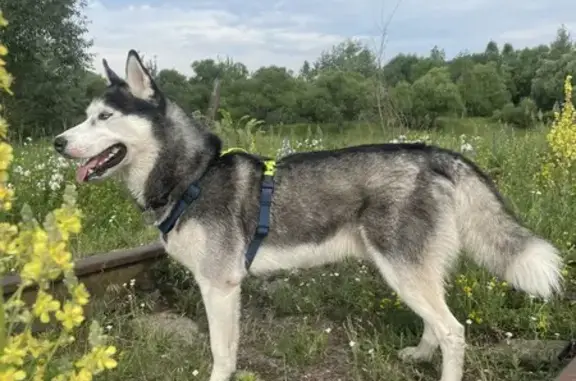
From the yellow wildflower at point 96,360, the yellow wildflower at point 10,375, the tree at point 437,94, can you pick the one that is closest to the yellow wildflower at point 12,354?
the yellow wildflower at point 10,375

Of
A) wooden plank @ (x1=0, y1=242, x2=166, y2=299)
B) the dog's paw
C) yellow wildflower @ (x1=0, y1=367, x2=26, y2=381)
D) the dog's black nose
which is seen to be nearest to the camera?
yellow wildflower @ (x1=0, y1=367, x2=26, y2=381)

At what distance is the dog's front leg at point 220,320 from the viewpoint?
3506 mm

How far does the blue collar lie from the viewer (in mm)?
3586

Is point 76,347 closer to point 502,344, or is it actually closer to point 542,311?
point 502,344

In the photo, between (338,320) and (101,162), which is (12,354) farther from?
(338,320)

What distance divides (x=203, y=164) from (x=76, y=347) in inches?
50.8

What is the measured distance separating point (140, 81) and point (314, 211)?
49.5 inches

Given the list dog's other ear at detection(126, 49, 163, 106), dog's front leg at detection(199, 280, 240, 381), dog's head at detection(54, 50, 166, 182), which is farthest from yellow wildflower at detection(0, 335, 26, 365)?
dog's other ear at detection(126, 49, 163, 106)

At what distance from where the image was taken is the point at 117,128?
361 centimetres

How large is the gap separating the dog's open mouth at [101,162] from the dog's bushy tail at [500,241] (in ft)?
6.21

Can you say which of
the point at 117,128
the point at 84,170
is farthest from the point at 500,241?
the point at 84,170

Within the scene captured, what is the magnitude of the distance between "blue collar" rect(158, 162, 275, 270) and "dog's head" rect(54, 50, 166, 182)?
381 millimetres

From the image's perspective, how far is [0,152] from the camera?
1338mm

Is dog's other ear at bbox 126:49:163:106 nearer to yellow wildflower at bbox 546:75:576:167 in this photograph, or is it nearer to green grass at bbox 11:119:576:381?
green grass at bbox 11:119:576:381
